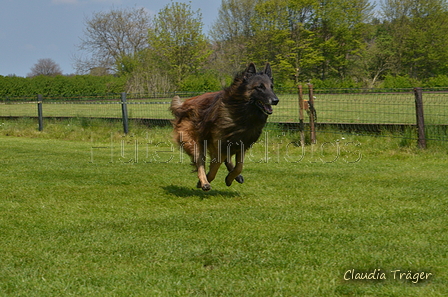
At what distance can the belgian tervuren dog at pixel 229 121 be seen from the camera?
6342 mm

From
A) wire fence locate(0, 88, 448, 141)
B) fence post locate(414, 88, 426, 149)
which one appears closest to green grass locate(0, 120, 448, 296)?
fence post locate(414, 88, 426, 149)

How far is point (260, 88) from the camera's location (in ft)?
20.5

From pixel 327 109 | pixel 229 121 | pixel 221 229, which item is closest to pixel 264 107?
pixel 229 121

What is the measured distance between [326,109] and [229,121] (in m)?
10.2

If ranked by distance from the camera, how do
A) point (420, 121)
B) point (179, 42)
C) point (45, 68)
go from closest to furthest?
point (420, 121) → point (179, 42) → point (45, 68)

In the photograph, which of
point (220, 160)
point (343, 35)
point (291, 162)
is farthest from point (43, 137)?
point (343, 35)

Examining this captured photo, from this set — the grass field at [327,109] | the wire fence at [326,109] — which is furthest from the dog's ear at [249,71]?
the grass field at [327,109]

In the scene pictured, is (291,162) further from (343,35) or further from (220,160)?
(343,35)

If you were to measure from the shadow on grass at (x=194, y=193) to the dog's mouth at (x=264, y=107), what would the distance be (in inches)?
57.7

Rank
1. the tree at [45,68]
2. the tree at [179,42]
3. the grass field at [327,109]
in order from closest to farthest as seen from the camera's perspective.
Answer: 1. the grass field at [327,109]
2. the tree at [179,42]
3. the tree at [45,68]

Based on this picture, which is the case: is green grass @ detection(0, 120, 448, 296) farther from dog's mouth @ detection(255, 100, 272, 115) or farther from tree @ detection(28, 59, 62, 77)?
tree @ detection(28, 59, 62, 77)

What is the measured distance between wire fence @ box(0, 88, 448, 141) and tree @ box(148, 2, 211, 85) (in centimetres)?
1601

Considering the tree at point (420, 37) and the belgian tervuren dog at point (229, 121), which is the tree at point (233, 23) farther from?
the belgian tervuren dog at point (229, 121)

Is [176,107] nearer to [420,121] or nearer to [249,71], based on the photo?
[249,71]
